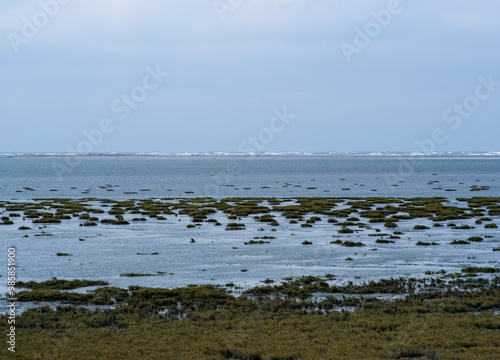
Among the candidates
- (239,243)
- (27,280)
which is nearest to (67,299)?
(27,280)

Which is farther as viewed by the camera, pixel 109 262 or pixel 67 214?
pixel 67 214

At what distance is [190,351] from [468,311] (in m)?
12.8

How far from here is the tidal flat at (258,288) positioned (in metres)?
21.2

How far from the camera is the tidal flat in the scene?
69.5 feet

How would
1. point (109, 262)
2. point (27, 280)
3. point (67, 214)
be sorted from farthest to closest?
1. point (67, 214)
2. point (109, 262)
3. point (27, 280)

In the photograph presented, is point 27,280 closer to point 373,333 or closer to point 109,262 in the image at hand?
point 109,262

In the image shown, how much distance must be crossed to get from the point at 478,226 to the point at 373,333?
141ft

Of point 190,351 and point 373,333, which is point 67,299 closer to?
point 190,351

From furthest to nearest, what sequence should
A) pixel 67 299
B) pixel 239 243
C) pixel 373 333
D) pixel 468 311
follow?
pixel 239 243, pixel 67 299, pixel 468 311, pixel 373 333

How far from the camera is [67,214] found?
76.7 meters

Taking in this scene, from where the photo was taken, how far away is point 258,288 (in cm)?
3141

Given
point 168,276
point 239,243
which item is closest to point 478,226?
point 239,243

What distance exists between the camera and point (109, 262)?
137ft

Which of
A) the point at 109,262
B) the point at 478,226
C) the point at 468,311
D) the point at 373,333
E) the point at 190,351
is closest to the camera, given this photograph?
the point at 190,351
